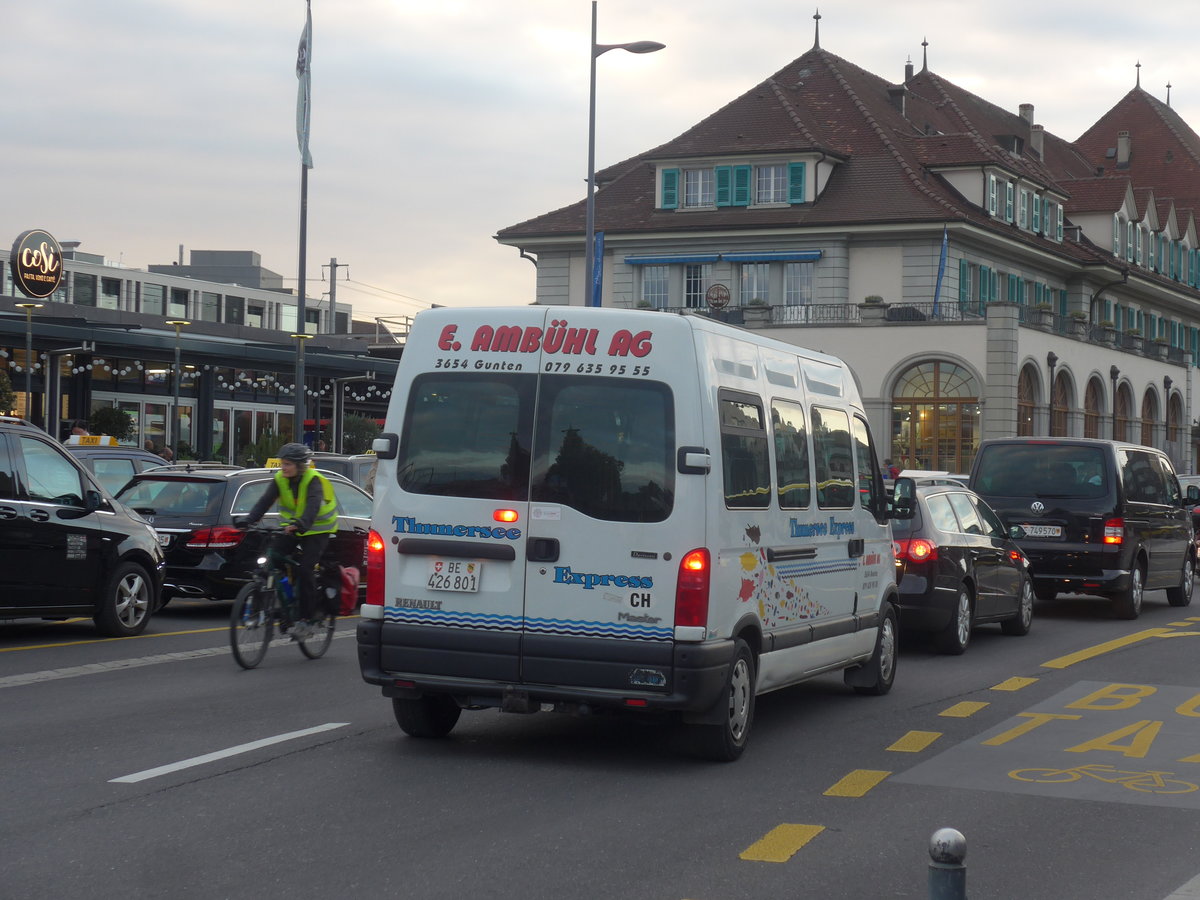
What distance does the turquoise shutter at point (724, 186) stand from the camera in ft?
180

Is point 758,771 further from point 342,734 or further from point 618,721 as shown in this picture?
point 342,734

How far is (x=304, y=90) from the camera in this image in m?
36.6

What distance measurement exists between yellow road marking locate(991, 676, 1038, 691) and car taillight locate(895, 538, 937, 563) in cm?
183

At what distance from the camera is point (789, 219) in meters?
53.4

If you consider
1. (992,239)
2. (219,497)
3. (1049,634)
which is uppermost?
(992,239)

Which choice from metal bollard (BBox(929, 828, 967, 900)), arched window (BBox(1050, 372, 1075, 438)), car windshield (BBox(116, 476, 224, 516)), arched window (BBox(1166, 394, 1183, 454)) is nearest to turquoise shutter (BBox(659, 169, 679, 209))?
arched window (BBox(1050, 372, 1075, 438))

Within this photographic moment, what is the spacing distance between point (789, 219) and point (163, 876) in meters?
48.6

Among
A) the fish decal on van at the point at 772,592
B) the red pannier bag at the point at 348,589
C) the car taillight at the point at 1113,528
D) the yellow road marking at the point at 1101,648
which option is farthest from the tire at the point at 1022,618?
the fish decal on van at the point at 772,592

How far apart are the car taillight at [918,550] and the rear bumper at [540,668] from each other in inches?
252

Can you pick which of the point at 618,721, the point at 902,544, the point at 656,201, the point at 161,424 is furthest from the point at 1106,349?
the point at 618,721

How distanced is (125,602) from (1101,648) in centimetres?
896

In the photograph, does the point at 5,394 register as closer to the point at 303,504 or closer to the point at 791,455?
the point at 303,504

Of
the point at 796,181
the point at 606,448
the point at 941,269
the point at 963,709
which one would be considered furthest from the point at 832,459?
the point at 796,181

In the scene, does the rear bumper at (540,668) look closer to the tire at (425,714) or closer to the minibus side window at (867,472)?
the tire at (425,714)
